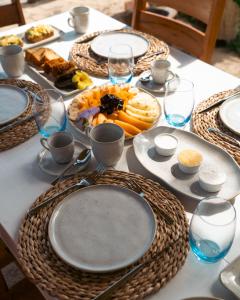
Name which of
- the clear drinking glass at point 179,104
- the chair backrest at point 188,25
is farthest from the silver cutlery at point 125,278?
the chair backrest at point 188,25

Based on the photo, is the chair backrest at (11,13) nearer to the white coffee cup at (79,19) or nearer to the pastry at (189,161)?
the white coffee cup at (79,19)

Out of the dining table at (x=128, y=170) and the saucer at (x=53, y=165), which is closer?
the dining table at (x=128, y=170)

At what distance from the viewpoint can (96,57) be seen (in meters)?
1.37

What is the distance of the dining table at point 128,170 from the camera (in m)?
0.68

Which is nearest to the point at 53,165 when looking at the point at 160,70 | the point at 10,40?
the point at 160,70

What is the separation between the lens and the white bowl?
946 millimetres

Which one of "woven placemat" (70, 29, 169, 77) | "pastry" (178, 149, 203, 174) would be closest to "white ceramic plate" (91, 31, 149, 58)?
"woven placemat" (70, 29, 169, 77)

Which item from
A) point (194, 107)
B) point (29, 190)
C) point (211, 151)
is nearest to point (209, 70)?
point (194, 107)

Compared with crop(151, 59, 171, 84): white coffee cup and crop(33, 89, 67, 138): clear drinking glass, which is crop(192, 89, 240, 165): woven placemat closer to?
crop(151, 59, 171, 84): white coffee cup

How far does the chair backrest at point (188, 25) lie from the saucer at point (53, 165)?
0.82 m

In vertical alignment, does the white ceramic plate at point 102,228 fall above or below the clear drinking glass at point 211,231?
below

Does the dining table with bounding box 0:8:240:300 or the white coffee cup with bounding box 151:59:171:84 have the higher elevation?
the white coffee cup with bounding box 151:59:171:84

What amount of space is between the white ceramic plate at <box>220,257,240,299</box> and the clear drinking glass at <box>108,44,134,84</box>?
72cm

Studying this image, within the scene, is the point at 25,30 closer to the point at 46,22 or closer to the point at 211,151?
the point at 46,22
